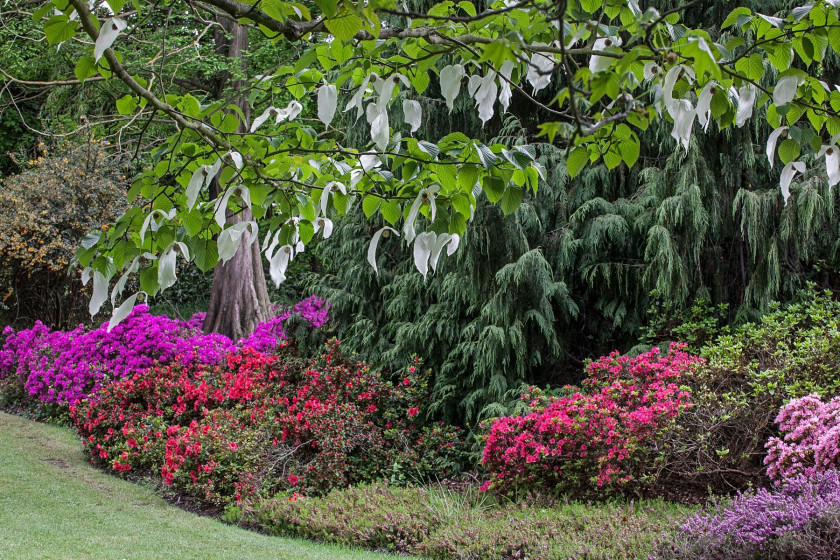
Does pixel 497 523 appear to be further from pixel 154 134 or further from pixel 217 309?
pixel 154 134

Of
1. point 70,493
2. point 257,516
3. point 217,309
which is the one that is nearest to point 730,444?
point 257,516

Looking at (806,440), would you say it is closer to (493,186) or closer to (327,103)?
(493,186)

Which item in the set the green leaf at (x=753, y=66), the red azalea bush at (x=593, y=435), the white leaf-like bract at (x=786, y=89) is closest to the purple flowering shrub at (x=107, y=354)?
the red azalea bush at (x=593, y=435)

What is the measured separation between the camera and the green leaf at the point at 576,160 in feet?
6.82

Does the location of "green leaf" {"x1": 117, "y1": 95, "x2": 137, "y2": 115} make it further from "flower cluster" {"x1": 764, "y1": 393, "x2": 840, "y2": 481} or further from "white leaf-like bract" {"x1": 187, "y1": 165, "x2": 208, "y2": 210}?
"flower cluster" {"x1": 764, "y1": 393, "x2": 840, "y2": 481}

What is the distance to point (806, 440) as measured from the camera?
13.7 feet

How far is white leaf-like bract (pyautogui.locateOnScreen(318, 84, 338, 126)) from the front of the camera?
7.18ft

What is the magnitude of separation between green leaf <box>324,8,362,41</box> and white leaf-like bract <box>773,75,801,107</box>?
1.09 meters

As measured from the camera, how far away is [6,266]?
38.0 ft

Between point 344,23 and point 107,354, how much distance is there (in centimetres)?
814

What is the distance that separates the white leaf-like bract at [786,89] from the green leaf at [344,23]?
109cm

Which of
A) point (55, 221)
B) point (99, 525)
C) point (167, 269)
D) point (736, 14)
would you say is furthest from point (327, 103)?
point (55, 221)

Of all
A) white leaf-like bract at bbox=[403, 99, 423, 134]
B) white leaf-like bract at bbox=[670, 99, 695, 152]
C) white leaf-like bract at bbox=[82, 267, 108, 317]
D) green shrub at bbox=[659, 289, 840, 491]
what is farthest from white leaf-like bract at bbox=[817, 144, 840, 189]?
green shrub at bbox=[659, 289, 840, 491]

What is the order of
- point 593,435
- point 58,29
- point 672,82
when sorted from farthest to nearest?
point 593,435 < point 58,29 < point 672,82
